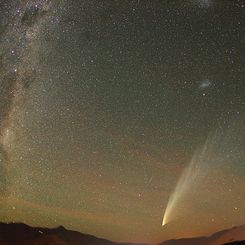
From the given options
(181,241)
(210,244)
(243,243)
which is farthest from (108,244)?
(243,243)

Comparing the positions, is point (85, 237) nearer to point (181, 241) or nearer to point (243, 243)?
point (181, 241)

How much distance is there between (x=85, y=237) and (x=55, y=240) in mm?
14796

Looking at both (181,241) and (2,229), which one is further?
(2,229)

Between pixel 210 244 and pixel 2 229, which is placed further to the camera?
pixel 2 229

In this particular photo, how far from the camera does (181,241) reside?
114m

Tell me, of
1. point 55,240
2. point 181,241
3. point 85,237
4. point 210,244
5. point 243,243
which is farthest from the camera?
point 85,237

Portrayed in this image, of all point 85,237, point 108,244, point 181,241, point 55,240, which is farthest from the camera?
point 85,237

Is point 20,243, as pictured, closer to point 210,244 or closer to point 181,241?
point 181,241

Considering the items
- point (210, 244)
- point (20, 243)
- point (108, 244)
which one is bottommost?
point (210, 244)

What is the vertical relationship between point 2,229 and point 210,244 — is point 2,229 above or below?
above

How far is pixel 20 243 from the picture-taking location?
12769cm

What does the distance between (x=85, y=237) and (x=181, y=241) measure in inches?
1794

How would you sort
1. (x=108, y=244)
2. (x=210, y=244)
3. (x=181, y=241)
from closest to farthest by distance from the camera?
(x=210, y=244) < (x=181, y=241) < (x=108, y=244)

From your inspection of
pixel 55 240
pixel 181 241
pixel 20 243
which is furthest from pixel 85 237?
pixel 181 241
